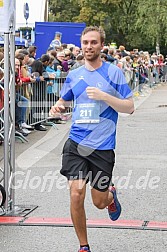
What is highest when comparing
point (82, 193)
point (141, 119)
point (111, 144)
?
point (111, 144)

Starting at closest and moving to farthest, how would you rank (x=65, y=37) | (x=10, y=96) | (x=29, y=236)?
(x=29, y=236), (x=10, y=96), (x=65, y=37)

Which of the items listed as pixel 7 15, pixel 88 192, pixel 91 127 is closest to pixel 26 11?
pixel 88 192

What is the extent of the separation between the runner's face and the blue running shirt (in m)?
0.14

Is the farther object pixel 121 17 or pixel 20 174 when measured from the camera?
pixel 121 17

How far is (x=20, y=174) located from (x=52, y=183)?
80 cm

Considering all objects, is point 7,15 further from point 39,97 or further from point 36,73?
point 39,97

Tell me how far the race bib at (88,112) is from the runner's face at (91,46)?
0.42 metres

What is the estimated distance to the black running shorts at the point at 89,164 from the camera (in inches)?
215

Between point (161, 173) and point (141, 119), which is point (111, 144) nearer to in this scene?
point (161, 173)

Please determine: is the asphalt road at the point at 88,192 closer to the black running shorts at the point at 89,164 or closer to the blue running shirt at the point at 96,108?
the black running shorts at the point at 89,164

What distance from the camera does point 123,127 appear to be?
51.2 feet

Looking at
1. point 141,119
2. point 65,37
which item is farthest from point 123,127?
point 65,37

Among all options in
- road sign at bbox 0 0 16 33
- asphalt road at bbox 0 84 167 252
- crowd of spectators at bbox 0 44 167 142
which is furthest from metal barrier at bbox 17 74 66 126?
road sign at bbox 0 0 16 33

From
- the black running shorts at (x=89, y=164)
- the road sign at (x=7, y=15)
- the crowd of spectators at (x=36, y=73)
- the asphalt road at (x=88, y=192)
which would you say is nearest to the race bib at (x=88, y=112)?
the black running shorts at (x=89, y=164)
